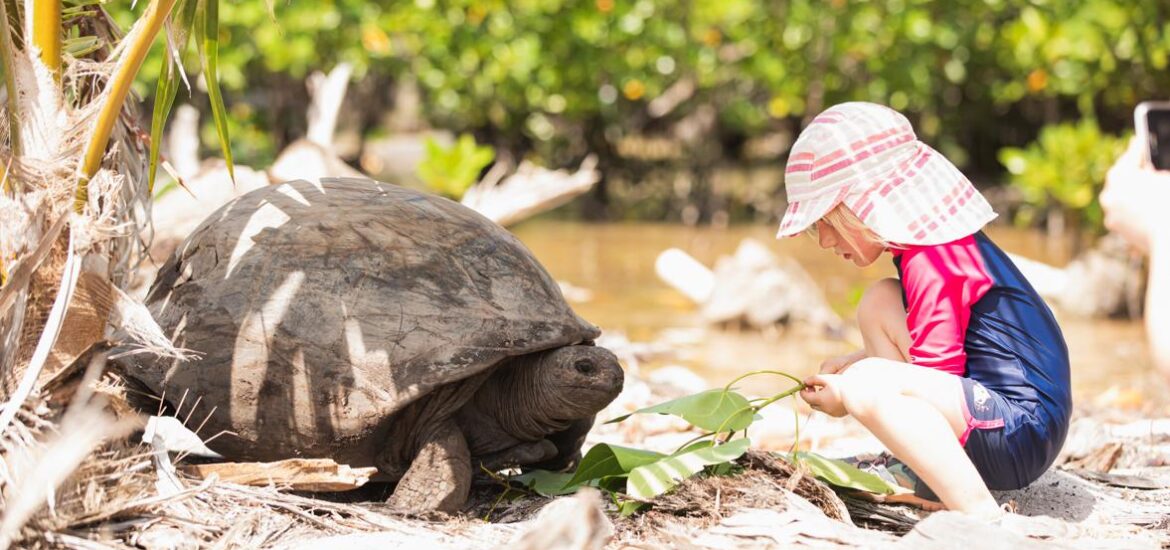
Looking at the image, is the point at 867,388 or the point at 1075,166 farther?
the point at 1075,166

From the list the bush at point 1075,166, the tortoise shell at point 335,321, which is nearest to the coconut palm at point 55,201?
the tortoise shell at point 335,321

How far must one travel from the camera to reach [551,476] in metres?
3.19

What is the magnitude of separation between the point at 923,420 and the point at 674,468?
1.88 feet

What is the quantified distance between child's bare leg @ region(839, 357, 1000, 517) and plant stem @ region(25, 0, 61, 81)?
1.97 metres

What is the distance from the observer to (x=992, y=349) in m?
2.79

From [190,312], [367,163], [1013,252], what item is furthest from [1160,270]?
[367,163]

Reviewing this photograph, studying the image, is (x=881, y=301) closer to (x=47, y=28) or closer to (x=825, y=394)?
(x=825, y=394)

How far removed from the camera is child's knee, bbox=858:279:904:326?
3.01 metres

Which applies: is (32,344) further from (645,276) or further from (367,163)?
(367,163)

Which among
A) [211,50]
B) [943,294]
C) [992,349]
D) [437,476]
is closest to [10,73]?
[211,50]

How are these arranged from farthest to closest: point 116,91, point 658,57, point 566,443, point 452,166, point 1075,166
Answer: point 658,57, point 1075,166, point 452,166, point 566,443, point 116,91

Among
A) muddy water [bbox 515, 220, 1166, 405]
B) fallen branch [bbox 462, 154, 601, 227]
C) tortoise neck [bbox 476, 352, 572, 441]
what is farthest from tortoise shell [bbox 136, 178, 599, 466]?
fallen branch [bbox 462, 154, 601, 227]

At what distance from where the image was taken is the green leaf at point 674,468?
2.71 m

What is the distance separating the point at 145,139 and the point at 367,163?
929 cm
